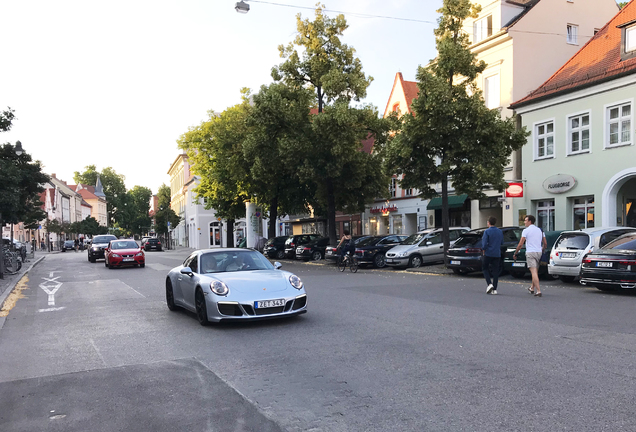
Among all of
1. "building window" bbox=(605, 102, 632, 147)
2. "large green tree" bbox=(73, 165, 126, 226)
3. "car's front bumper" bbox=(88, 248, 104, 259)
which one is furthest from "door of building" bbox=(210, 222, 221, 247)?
"large green tree" bbox=(73, 165, 126, 226)

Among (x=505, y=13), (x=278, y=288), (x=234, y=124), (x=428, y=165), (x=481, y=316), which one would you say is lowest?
(x=481, y=316)

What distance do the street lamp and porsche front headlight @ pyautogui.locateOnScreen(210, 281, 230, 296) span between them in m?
11.2

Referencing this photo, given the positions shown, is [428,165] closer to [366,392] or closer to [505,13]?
[505,13]

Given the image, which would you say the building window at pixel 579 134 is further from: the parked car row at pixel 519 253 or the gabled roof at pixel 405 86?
the gabled roof at pixel 405 86

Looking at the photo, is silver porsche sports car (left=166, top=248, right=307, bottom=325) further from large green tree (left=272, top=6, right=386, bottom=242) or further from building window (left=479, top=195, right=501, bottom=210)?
building window (left=479, top=195, right=501, bottom=210)

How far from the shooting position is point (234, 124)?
3516 cm

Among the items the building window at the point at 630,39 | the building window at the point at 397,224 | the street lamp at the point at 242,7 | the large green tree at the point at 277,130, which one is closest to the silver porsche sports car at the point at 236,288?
the street lamp at the point at 242,7

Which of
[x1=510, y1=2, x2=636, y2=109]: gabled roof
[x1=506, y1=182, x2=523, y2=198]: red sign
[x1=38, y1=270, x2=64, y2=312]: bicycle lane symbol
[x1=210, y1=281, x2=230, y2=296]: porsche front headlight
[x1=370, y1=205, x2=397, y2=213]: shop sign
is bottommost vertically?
[x1=38, y1=270, x2=64, y2=312]: bicycle lane symbol

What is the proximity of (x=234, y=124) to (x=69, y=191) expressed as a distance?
98.5 meters

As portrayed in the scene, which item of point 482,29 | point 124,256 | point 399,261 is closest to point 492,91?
point 482,29

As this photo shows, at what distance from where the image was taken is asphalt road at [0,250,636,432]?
4621mm

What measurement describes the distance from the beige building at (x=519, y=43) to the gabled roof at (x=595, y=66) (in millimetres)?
2389

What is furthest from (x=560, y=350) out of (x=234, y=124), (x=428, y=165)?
(x=234, y=124)

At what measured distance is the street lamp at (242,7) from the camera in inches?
687
